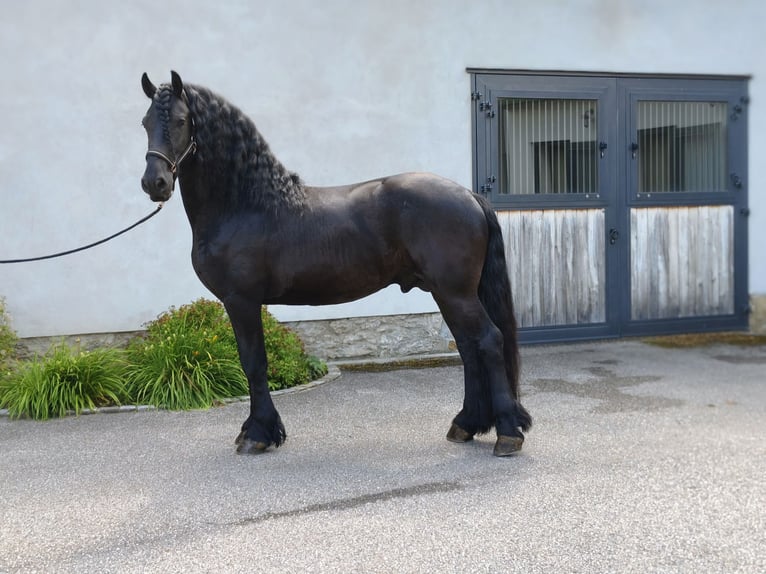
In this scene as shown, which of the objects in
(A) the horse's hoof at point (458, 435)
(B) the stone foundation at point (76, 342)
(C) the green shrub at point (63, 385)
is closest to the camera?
(A) the horse's hoof at point (458, 435)

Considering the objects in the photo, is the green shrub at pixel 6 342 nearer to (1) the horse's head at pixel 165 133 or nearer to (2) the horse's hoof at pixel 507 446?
(1) the horse's head at pixel 165 133

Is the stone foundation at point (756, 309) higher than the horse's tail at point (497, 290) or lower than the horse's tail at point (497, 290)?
lower

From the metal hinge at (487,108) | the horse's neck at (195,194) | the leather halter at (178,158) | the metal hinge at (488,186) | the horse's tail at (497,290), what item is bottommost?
the horse's tail at (497,290)

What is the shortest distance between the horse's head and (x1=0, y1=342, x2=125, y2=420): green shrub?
7.19 feet

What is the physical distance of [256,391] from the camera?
13.6ft

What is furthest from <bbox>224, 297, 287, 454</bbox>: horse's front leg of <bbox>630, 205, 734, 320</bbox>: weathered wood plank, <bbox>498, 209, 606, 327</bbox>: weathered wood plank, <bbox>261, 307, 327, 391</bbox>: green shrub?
<bbox>630, 205, 734, 320</bbox>: weathered wood plank

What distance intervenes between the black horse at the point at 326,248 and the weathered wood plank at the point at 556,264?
3.29 m

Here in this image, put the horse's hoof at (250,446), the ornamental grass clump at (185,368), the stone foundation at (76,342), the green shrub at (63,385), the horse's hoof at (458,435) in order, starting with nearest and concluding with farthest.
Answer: the horse's hoof at (250,446) → the horse's hoof at (458,435) → the green shrub at (63,385) → the ornamental grass clump at (185,368) → the stone foundation at (76,342)

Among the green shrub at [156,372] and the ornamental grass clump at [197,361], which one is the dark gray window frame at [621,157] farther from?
the green shrub at [156,372]

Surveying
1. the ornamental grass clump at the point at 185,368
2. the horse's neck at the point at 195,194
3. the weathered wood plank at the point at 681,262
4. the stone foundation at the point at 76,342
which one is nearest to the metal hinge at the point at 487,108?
the weathered wood plank at the point at 681,262

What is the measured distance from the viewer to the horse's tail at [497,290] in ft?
13.8

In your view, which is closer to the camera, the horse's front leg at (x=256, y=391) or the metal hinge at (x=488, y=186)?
the horse's front leg at (x=256, y=391)

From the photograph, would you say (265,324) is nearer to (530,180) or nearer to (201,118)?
(201,118)

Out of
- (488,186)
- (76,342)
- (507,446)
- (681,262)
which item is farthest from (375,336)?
Answer: (681,262)
